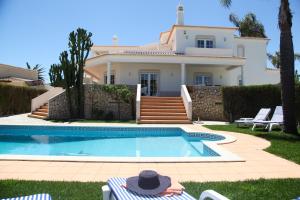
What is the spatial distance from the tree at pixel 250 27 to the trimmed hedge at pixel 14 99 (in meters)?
31.3

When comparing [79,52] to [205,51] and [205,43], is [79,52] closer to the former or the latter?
[205,51]

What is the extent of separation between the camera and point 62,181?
614 cm

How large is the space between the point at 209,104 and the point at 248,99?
2779mm

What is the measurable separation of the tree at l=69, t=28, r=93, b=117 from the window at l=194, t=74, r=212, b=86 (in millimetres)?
10524

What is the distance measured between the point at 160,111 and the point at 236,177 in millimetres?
15309

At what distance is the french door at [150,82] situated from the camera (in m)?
27.6

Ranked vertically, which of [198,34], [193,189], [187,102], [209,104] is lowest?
[193,189]

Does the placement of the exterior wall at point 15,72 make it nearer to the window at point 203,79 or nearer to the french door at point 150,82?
the french door at point 150,82

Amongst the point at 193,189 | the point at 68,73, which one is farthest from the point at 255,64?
the point at 193,189

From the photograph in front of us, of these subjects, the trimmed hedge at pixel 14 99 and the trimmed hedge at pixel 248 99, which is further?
the trimmed hedge at pixel 14 99

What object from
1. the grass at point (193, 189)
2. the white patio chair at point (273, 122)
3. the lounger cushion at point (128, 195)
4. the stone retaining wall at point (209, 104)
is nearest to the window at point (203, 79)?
the stone retaining wall at point (209, 104)

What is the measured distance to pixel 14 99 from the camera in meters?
26.0

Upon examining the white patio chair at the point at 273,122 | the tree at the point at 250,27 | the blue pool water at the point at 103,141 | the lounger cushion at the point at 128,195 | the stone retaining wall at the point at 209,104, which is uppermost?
the tree at the point at 250,27

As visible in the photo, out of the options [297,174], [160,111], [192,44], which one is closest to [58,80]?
[160,111]
